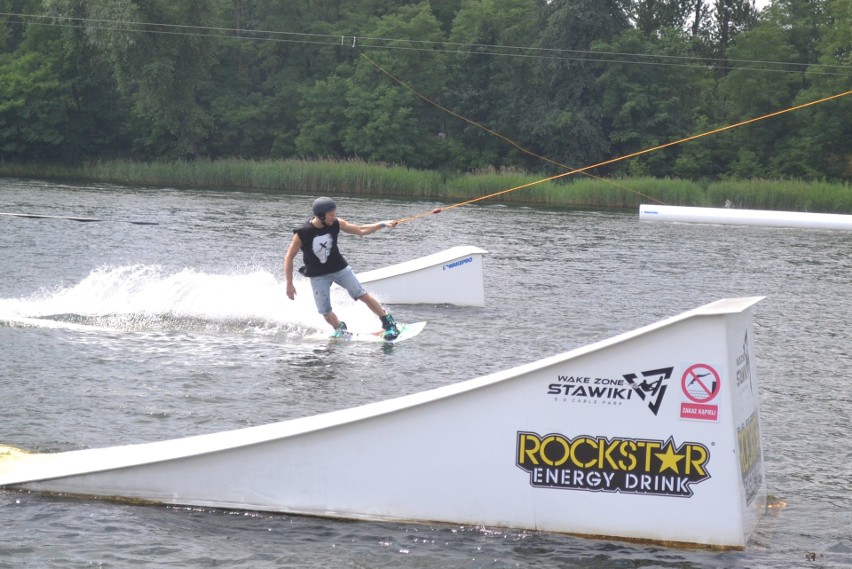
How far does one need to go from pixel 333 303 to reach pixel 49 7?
55.2 metres

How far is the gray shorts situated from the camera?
1302 cm

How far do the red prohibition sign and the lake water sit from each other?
37.4 inches

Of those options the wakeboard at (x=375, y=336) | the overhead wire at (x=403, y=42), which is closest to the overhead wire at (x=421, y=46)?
the overhead wire at (x=403, y=42)

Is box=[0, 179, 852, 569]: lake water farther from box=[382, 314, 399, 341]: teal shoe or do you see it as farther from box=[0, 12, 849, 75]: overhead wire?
box=[0, 12, 849, 75]: overhead wire

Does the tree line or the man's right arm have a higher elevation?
the tree line

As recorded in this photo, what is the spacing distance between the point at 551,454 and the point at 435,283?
33.7 feet

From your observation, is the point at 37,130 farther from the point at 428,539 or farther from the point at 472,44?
the point at 428,539

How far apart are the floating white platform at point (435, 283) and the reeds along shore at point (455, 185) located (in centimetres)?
2030

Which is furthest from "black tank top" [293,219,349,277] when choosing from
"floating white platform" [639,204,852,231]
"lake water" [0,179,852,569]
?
"floating white platform" [639,204,852,231]

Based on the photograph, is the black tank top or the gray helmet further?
the black tank top

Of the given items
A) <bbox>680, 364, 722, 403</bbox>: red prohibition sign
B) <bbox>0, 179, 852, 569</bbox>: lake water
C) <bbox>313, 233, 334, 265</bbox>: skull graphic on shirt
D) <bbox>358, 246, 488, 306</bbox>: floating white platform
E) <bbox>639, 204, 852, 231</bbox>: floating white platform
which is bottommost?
<bbox>0, 179, 852, 569</bbox>: lake water

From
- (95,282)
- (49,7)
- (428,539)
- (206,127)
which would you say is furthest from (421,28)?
(428,539)

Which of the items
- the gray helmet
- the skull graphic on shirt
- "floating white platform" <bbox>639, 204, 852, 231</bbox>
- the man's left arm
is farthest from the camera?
"floating white platform" <bbox>639, 204, 852, 231</bbox>

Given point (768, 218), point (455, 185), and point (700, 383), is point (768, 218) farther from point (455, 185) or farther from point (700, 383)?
point (455, 185)
